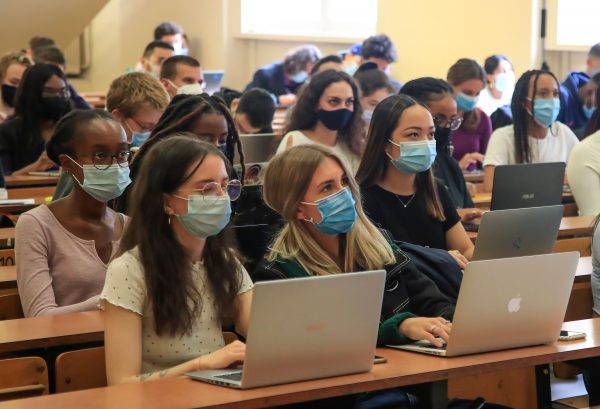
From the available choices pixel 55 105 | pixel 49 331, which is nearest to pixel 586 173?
pixel 55 105

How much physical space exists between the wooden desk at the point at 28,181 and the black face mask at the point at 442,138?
6.61 feet

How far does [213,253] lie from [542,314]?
0.81 metres

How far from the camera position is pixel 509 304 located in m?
2.64

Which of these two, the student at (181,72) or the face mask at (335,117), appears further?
the student at (181,72)

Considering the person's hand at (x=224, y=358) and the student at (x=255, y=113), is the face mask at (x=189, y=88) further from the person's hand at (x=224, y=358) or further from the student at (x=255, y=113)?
the person's hand at (x=224, y=358)

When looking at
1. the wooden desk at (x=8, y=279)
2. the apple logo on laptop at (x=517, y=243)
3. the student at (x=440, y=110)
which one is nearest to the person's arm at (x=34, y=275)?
the wooden desk at (x=8, y=279)

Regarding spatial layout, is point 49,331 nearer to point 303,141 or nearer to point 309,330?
point 309,330

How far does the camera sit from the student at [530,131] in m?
5.95

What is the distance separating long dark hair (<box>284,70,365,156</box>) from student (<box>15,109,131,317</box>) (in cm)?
195

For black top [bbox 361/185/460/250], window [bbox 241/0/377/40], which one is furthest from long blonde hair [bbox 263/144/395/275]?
window [bbox 241/0/377/40]

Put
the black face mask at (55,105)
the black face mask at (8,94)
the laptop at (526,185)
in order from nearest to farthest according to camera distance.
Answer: the laptop at (526,185) → the black face mask at (55,105) → the black face mask at (8,94)

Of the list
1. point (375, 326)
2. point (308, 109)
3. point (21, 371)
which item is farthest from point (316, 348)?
point (308, 109)

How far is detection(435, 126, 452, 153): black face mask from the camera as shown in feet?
15.8

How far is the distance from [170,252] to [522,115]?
3647mm
